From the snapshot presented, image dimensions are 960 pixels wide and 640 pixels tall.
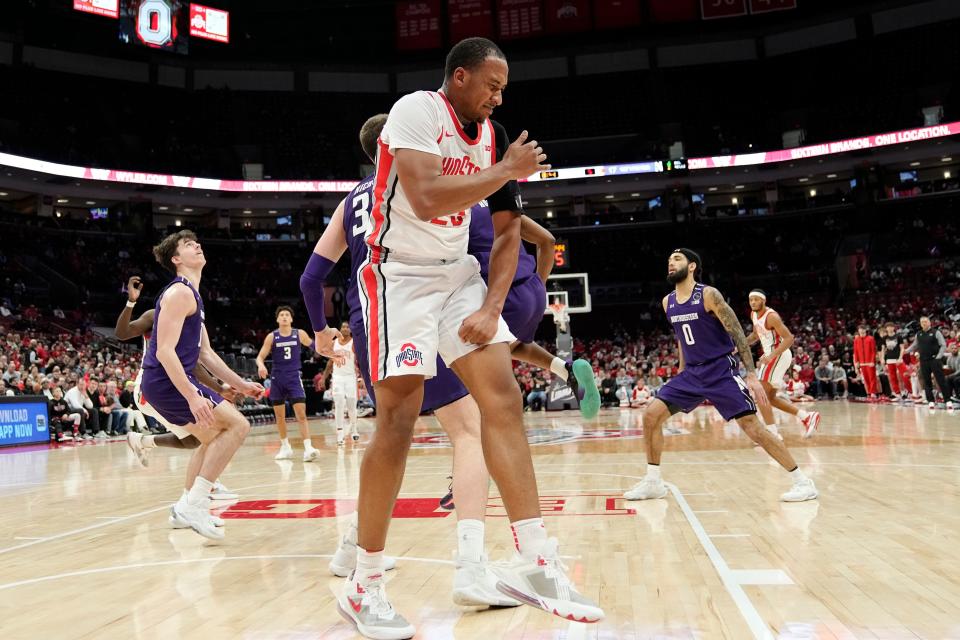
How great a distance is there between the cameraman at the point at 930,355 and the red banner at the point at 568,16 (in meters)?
23.9

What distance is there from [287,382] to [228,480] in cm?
291

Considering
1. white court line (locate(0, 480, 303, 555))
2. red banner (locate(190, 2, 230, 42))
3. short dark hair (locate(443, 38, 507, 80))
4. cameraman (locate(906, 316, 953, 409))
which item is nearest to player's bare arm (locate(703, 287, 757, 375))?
short dark hair (locate(443, 38, 507, 80))

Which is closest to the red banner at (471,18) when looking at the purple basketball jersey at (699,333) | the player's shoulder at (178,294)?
the purple basketball jersey at (699,333)

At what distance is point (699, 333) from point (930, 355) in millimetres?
A: 11415

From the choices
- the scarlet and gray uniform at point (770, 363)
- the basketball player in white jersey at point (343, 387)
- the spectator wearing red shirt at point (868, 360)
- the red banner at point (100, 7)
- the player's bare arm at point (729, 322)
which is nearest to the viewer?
the player's bare arm at point (729, 322)

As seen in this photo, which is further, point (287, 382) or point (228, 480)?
point (287, 382)

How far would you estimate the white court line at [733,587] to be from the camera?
8.09ft

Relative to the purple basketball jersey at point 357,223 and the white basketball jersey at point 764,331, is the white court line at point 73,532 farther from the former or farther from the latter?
the white basketball jersey at point 764,331

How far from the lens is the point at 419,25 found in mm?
36094

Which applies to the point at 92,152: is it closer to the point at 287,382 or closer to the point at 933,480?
the point at 287,382

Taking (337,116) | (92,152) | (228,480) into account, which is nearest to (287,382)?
(228,480)

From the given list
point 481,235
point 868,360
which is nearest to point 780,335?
point 481,235

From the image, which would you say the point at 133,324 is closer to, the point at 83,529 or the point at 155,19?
the point at 83,529

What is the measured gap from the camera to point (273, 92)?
3653 cm
